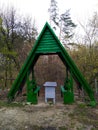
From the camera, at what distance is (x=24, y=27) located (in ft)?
47.7

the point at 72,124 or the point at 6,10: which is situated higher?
the point at 6,10

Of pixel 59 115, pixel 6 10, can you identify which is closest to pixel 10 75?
pixel 6 10

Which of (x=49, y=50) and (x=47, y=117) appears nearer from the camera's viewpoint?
(x=47, y=117)

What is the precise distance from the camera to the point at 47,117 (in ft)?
15.3

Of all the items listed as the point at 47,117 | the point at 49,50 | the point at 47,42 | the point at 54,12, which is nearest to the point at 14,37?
the point at 54,12

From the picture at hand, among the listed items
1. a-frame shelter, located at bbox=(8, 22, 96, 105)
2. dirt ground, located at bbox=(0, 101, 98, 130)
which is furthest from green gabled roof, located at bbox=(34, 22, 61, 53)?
dirt ground, located at bbox=(0, 101, 98, 130)

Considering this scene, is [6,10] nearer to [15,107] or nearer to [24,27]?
[24,27]

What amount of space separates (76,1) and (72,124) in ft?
35.1

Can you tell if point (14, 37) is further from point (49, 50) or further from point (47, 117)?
point (47, 117)

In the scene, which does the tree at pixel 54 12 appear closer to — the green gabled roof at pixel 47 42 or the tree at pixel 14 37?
the tree at pixel 14 37

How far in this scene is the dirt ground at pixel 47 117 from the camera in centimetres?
397

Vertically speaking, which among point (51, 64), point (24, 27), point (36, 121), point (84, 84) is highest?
point (24, 27)

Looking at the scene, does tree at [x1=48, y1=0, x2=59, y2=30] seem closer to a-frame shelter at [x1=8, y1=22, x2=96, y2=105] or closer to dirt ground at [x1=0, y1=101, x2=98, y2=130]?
a-frame shelter at [x1=8, y1=22, x2=96, y2=105]

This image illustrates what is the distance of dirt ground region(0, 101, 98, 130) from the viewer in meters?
3.97
